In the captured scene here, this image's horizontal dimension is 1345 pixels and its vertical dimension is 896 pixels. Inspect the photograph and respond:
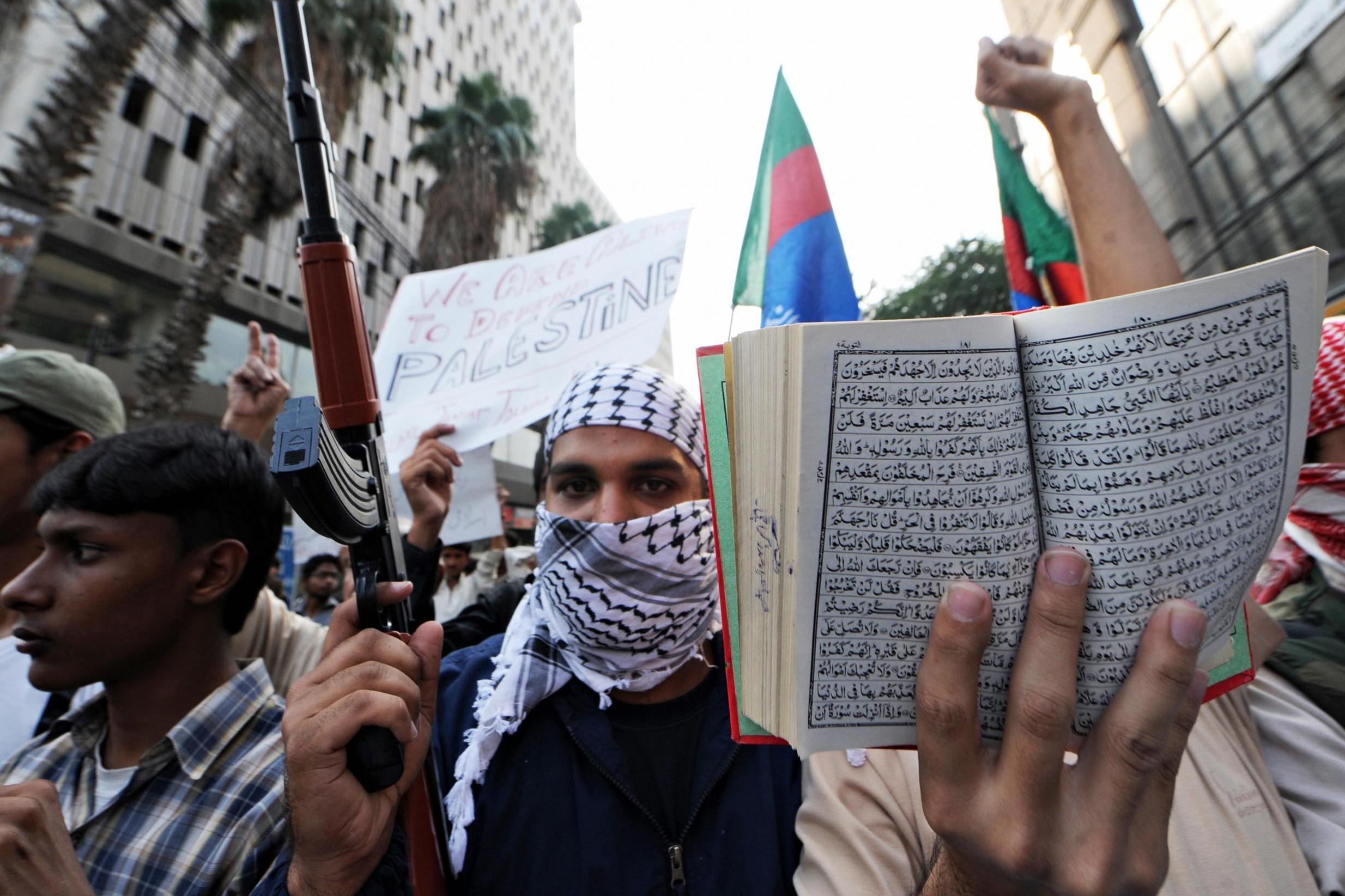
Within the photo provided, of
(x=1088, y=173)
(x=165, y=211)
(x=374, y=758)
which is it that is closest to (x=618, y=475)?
(x=374, y=758)

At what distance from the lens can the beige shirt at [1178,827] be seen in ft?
3.44

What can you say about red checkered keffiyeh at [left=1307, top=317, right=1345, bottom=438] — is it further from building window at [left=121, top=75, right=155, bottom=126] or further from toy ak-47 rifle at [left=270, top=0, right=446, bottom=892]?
building window at [left=121, top=75, right=155, bottom=126]

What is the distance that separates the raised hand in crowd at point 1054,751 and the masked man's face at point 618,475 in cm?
95

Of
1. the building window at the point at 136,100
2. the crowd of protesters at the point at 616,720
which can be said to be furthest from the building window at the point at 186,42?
the crowd of protesters at the point at 616,720

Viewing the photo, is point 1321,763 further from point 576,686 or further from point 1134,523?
point 576,686

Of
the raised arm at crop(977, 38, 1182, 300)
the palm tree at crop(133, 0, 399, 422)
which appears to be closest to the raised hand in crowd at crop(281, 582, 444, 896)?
the raised arm at crop(977, 38, 1182, 300)

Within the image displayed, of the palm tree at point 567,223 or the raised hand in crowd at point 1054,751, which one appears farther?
the palm tree at point 567,223

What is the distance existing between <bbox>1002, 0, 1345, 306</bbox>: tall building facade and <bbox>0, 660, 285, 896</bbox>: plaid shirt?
8.03m

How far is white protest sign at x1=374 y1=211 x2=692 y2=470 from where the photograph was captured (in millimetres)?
2408

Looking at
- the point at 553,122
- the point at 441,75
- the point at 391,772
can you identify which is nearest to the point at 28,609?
the point at 391,772

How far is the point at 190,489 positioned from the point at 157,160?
17761 mm

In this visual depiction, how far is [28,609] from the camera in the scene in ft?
4.70

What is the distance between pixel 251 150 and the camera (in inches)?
525

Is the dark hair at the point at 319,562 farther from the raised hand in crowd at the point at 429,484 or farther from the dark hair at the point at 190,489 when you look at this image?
the dark hair at the point at 190,489
